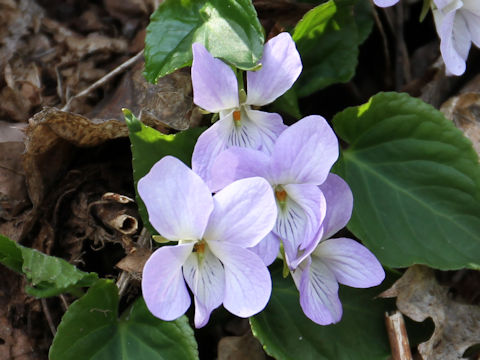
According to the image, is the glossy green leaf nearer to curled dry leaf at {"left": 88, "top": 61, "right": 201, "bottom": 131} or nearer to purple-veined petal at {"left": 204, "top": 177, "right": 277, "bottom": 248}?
curled dry leaf at {"left": 88, "top": 61, "right": 201, "bottom": 131}

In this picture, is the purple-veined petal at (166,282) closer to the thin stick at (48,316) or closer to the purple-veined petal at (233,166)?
the purple-veined petal at (233,166)

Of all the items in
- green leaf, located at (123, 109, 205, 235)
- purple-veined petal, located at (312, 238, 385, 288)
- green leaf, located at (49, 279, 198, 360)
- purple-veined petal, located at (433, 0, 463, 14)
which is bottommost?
green leaf, located at (49, 279, 198, 360)

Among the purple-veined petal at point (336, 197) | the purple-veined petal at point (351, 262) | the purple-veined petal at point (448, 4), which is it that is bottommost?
the purple-veined petal at point (351, 262)

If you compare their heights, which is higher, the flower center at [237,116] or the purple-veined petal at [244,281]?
the flower center at [237,116]

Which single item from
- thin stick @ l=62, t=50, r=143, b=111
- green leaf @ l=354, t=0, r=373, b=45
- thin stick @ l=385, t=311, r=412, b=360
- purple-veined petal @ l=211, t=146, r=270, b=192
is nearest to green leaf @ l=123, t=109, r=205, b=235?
purple-veined petal @ l=211, t=146, r=270, b=192

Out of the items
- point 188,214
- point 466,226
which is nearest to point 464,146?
point 466,226

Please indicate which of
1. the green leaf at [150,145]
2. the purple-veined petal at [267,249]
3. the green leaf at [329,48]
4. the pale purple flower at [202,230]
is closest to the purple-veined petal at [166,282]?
the pale purple flower at [202,230]
